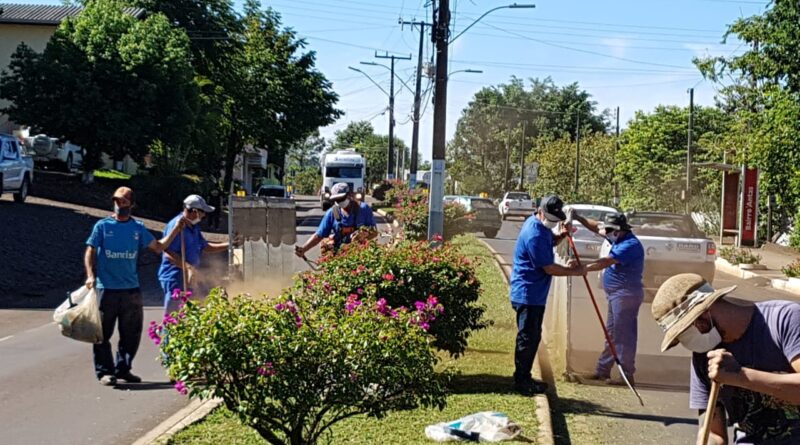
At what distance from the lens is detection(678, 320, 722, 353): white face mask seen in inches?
146

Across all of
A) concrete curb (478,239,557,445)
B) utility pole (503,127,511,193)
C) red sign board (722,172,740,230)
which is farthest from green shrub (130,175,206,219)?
utility pole (503,127,511,193)

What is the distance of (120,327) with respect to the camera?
30.2 ft

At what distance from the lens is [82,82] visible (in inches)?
1319

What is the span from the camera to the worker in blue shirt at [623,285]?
902 centimetres

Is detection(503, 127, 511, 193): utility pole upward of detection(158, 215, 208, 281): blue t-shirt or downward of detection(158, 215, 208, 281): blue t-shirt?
upward

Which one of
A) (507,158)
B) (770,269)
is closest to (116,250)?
(770,269)

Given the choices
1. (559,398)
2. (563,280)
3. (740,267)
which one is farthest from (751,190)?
(559,398)

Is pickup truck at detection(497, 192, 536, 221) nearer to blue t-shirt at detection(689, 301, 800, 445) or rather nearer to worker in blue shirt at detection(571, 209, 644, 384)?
worker in blue shirt at detection(571, 209, 644, 384)

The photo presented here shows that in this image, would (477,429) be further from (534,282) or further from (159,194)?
(159,194)

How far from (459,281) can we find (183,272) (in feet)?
8.36

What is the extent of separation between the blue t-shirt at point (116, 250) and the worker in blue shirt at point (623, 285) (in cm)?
418

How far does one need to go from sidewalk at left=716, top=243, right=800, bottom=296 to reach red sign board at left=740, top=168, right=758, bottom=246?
0.78 metres

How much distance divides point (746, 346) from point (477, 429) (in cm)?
331

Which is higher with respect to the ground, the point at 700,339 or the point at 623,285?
the point at 700,339
